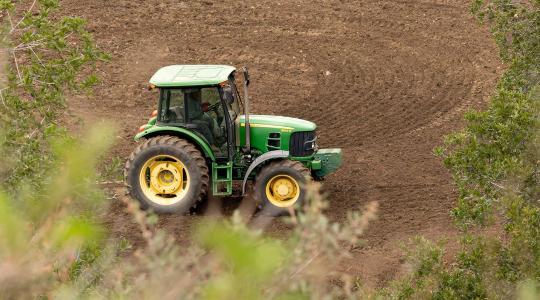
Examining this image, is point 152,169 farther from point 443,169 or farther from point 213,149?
point 443,169

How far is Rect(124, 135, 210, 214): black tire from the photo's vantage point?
12242mm

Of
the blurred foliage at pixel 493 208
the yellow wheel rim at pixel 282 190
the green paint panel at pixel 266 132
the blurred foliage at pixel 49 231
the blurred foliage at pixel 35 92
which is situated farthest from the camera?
the green paint panel at pixel 266 132

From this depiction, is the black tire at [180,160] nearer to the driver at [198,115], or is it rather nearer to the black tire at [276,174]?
the driver at [198,115]

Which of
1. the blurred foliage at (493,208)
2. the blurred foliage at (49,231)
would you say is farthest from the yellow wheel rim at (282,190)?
the blurred foliage at (49,231)

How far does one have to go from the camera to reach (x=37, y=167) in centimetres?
815

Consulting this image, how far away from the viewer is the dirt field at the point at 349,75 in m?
13.5

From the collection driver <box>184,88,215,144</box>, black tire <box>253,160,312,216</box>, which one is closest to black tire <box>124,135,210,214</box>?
driver <box>184,88,215,144</box>

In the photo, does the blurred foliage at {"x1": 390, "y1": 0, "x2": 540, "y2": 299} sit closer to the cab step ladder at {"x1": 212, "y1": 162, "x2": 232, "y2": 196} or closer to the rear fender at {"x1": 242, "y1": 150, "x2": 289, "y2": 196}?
the rear fender at {"x1": 242, "y1": 150, "x2": 289, "y2": 196}

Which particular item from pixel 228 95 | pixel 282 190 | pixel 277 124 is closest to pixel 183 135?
pixel 228 95

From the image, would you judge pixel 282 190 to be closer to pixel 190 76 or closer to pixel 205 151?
pixel 205 151

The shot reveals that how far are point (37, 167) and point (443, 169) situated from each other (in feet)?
26.2

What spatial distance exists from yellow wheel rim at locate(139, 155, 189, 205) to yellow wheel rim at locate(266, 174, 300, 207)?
3.68 ft

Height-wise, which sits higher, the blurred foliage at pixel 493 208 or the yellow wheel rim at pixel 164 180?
the blurred foliage at pixel 493 208

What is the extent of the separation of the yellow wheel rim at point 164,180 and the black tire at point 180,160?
6cm
